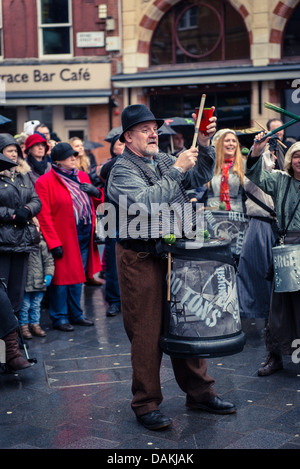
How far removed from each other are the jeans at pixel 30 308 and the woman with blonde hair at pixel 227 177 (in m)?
2.05

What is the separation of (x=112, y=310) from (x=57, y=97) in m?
11.5

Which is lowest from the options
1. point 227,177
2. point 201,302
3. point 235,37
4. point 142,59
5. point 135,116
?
point 201,302

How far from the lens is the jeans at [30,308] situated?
7.07m

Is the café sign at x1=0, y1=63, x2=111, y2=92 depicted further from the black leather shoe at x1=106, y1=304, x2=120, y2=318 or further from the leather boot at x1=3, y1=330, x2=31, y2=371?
the leather boot at x1=3, y1=330, x2=31, y2=371

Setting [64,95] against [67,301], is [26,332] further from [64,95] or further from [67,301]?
[64,95]

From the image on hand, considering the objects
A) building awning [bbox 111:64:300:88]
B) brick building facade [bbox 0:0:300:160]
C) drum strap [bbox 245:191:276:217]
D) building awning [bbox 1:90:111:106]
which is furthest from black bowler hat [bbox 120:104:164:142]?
building awning [bbox 1:90:111:106]

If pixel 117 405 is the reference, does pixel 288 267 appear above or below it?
above

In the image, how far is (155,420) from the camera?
447cm

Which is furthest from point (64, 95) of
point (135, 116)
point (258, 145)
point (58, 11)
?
point (135, 116)

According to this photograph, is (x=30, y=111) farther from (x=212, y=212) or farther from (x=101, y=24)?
(x=212, y=212)

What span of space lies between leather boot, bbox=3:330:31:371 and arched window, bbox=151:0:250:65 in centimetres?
1283

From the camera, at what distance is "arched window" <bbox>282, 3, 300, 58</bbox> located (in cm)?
1659

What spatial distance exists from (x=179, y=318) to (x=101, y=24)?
1506cm

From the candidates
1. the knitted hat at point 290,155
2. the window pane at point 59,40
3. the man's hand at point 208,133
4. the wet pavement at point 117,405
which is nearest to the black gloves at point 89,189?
the wet pavement at point 117,405
